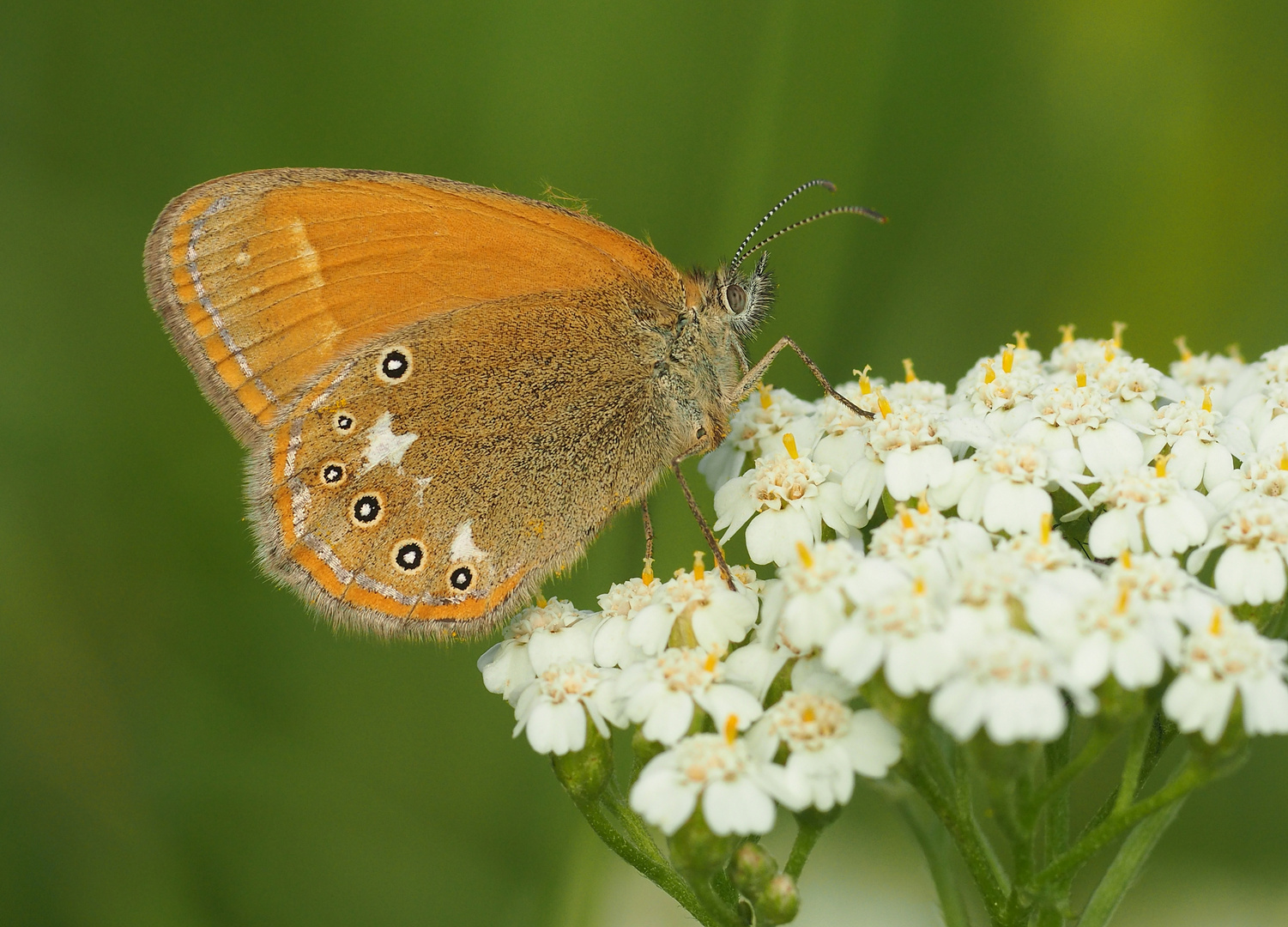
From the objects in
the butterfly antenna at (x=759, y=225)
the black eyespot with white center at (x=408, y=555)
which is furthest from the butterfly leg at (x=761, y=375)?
the black eyespot with white center at (x=408, y=555)

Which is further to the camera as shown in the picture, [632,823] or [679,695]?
[632,823]

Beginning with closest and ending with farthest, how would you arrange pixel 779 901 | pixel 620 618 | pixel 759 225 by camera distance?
pixel 779 901 < pixel 620 618 < pixel 759 225

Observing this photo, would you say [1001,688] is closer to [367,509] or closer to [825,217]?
[367,509]

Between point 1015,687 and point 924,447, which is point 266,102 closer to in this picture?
point 924,447

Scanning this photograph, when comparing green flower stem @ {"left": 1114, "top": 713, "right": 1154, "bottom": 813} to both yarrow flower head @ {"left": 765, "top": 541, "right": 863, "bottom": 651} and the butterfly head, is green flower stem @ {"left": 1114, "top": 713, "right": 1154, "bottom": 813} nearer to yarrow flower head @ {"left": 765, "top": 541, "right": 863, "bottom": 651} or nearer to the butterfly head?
yarrow flower head @ {"left": 765, "top": 541, "right": 863, "bottom": 651}

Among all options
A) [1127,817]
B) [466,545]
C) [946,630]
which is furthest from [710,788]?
[466,545]

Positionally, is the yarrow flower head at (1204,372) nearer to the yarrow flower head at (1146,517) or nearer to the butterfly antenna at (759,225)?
the yarrow flower head at (1146,517)

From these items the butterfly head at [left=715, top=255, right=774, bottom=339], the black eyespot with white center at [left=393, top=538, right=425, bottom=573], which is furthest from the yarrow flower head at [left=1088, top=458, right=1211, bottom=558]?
the black eyespot with white center at [left=393, top=538, right=425, bottom=573]

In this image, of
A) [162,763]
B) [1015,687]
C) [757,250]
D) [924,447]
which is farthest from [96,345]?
[1015,687]
